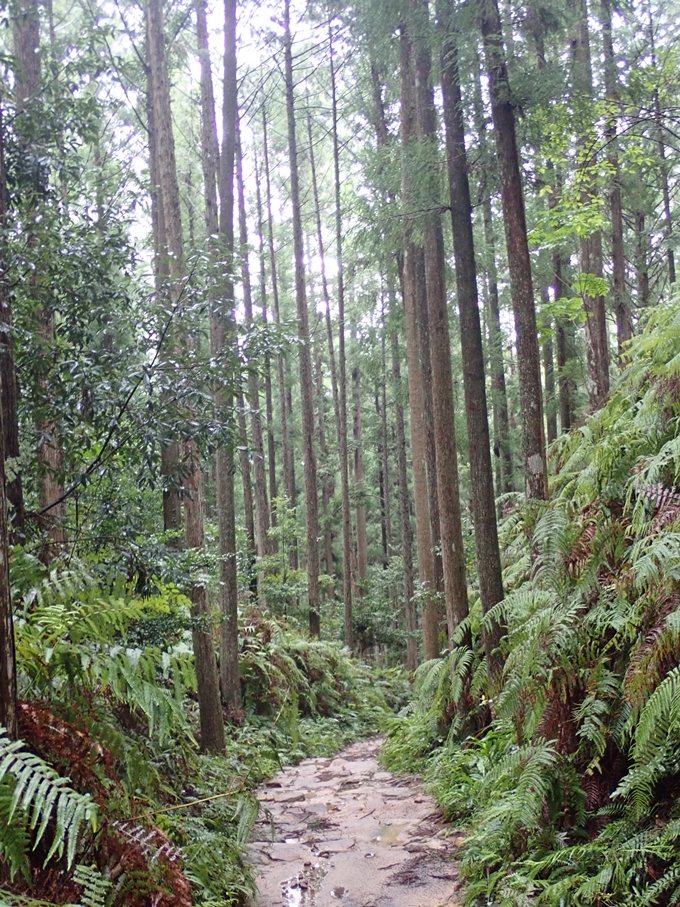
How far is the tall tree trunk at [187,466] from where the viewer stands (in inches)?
327

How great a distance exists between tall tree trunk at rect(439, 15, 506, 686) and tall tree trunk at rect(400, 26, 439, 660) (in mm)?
1662

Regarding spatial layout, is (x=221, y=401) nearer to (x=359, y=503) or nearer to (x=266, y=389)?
(x=266, y=389)

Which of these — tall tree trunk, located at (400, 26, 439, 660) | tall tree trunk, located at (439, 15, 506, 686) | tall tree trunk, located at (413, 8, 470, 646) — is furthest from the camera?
tall tree trunk, located at (400, 26, 439, 660)

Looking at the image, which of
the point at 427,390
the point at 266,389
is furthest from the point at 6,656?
the point at 266,389

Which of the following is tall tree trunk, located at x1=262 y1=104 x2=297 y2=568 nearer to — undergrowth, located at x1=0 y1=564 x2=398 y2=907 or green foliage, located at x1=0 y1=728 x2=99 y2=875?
undergrowth, located at x1=0 y1=564 x2=398 y2=907

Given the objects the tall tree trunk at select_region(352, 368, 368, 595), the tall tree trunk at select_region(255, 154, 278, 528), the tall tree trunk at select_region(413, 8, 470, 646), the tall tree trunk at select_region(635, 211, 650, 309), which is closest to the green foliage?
the tall tree trunk at select_region(413, 8, 470, 646)

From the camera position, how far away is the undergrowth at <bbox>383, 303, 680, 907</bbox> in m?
3.96

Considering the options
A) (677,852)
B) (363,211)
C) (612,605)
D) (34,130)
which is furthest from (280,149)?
(677,852)

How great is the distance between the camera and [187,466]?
7.82 m

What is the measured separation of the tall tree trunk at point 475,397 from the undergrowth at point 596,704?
50 centimetres

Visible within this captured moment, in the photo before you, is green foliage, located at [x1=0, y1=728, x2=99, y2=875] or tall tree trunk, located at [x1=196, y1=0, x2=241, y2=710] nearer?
green foliage, located at [x1=0, y1=728, x2=99, y2=875]

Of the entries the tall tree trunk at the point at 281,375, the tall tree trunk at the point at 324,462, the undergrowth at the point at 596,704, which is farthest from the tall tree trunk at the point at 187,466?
the tall tree trunk at the point at 324,462

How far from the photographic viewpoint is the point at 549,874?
4332 mm

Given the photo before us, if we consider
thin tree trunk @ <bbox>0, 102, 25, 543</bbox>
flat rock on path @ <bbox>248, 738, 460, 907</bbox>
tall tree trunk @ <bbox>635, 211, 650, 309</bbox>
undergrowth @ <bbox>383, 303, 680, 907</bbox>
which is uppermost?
tall tree trunk @ <bbox>635, 211, 650, 309</bbox>
